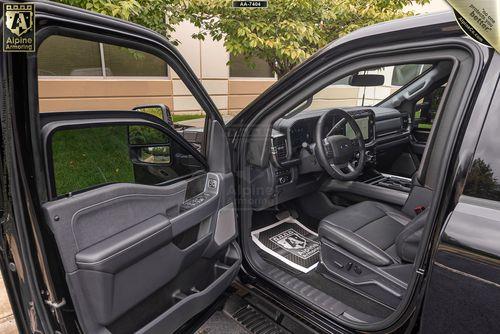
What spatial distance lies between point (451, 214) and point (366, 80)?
2.26 metres

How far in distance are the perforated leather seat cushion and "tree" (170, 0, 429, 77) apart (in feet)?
9.82

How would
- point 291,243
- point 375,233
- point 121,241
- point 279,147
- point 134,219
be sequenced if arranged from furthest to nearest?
1. point 291,243
2. point 279,147
3. point 375,233
4. point 134,219
5. point 121,241

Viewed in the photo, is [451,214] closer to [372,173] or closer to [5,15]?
[5,15]

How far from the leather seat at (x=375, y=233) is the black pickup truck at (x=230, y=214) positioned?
0.01m

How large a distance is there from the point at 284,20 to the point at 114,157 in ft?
13.4

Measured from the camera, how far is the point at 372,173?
3.29 meters

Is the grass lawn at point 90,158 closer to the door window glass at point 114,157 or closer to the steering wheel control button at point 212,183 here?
the door window glass at point 114,157

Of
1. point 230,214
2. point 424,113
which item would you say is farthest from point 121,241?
point 424,113

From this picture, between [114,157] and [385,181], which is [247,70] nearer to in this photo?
[385,181]

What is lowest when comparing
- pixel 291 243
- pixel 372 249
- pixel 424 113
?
pixel 291 243

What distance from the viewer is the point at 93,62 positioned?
6.82 meters

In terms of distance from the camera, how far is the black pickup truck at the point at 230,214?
1.04 meters

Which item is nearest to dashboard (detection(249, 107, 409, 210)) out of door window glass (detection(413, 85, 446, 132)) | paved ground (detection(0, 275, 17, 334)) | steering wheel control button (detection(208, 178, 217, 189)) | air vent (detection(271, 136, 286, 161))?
air vent (detection(271, 136, 286, 161))

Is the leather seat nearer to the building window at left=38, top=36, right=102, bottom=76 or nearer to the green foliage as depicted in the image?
the green foliage
